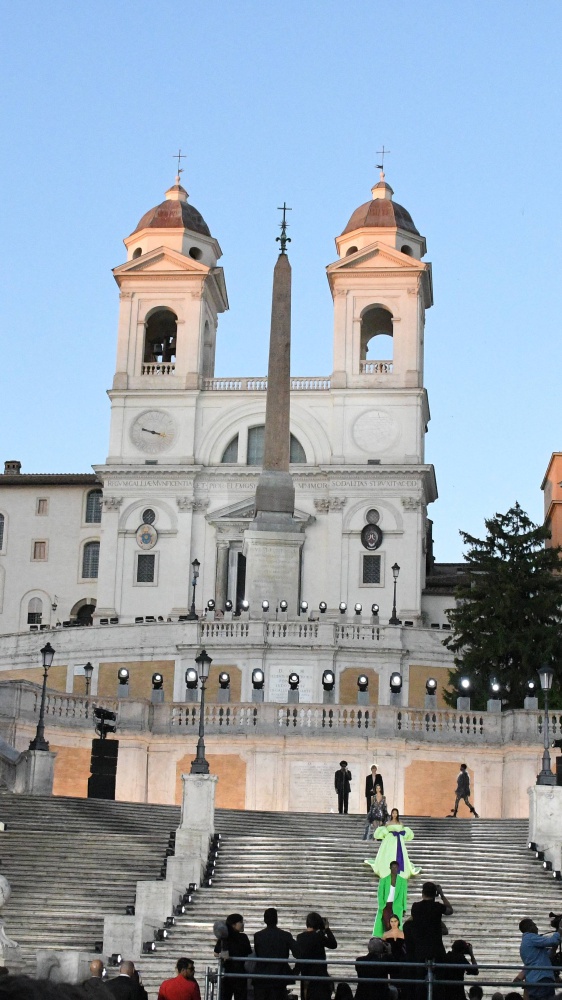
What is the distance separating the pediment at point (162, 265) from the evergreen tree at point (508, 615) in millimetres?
26355

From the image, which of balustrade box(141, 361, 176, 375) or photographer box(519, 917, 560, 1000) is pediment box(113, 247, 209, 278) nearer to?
balustrade box(141, 361, 176, 375)

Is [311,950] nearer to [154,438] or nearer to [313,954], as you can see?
[313,954]

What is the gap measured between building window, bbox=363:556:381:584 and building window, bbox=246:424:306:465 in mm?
6037

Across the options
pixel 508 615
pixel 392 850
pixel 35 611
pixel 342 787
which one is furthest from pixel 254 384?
pixel 392 850

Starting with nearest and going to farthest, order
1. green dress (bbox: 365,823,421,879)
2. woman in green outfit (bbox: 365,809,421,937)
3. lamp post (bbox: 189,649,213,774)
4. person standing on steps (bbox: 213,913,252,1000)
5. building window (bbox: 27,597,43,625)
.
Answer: person standing on steps (bbox: 213,913,252,1000), woman in green outfit (bbox: 365,809,421,937), green dress (bbox: 365,823,421,879), lamp post (bbox: 189,649,213,774), building window (bbox: 27,597,43,625)

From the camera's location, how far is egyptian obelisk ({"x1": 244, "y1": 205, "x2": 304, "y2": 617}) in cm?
5888

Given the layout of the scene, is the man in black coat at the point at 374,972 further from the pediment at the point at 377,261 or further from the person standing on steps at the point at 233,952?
the pediment at the point at 377,261

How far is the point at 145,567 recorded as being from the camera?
7400 cm

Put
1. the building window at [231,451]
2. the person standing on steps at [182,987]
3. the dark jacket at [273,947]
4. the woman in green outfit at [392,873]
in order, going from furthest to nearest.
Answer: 1. the building window at [231,451]
2. the woman in green outfit at [392,873]
3. the dark jacket at [273,947]
4. the person standing on steps at [182,987]

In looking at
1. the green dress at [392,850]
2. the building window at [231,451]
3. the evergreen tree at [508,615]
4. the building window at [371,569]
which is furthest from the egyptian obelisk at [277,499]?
the green dress at [392,850]

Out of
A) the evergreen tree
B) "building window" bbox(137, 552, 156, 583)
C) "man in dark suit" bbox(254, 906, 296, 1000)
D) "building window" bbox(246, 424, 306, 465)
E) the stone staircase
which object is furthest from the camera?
"building window" bbox(246, 424, 306, 465)

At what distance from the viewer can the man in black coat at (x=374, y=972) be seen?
45.4ft

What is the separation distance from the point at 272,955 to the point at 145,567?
195ft

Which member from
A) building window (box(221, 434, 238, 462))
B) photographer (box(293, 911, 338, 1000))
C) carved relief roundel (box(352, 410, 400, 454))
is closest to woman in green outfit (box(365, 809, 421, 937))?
photographer (box(293, 911, 338, 1000))
